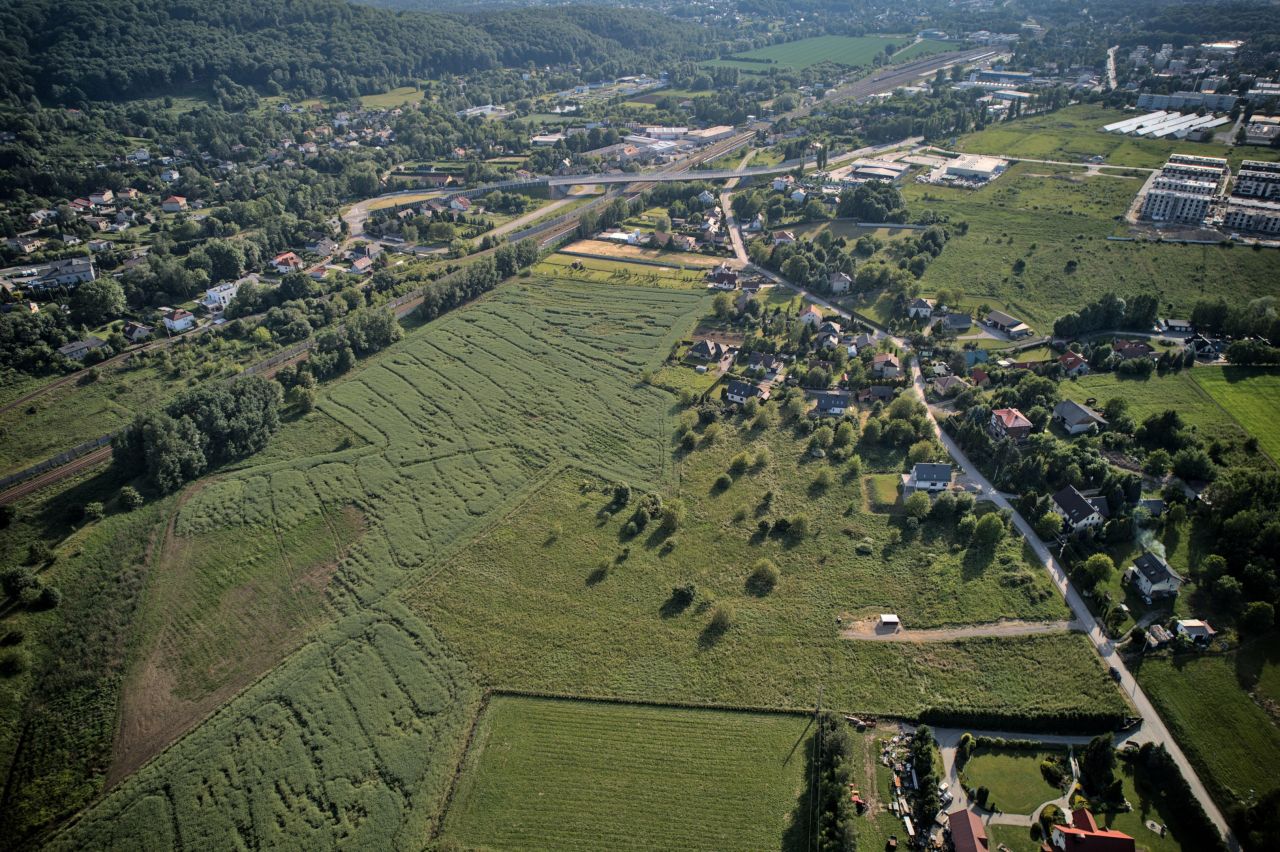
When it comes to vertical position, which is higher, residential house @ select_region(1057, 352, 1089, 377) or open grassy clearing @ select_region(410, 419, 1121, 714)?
residential house @ select_region(1057, 352, 1089, 377)

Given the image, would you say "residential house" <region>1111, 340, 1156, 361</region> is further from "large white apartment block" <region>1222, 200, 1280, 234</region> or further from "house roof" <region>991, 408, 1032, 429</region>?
"large white apartment block" <region>1222, 200, 1280, 234</region>

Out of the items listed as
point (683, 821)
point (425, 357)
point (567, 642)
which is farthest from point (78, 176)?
point (683, 821)

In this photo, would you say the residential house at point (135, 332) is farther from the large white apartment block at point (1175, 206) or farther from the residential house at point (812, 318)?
the large white apartment block at point (1175, 206)

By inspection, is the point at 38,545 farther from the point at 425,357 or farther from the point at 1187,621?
the point at 1187,621

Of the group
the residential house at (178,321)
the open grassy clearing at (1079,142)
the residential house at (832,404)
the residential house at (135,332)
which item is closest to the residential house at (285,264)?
the residential house at (178,321)

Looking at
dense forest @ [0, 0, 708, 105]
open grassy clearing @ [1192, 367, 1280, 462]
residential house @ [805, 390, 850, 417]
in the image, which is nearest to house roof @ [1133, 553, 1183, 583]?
open grassy clearing @ [1192, 367, 1280, 462]

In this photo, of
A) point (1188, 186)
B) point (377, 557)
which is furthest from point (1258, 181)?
point (377, 557)
